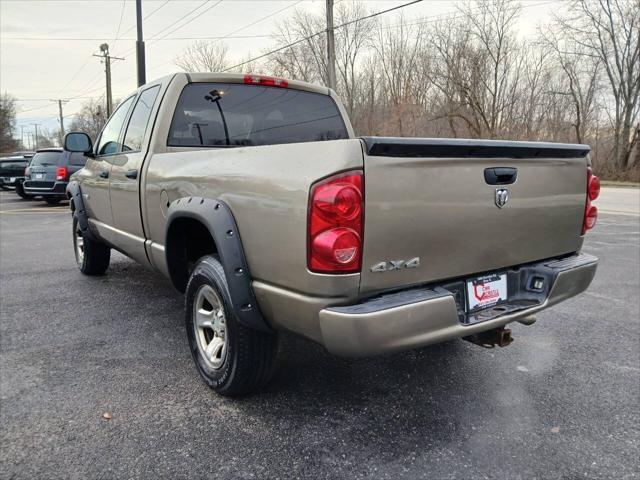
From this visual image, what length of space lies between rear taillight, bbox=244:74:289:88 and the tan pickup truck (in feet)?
1.52

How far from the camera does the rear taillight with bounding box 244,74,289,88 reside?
12.7 feet

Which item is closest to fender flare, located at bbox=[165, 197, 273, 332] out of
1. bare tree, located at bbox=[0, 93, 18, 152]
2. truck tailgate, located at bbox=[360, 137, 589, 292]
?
truck tailgate, located at bbox=[360, 137, 589, 292]

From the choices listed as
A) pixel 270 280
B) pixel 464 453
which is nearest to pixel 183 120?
pixel 270 280

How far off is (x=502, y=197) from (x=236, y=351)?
158 centimetres

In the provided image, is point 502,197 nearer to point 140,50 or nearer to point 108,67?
point 140,50

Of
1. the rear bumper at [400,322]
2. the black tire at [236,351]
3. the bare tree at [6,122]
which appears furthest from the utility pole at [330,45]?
the bare tree at [6,122]

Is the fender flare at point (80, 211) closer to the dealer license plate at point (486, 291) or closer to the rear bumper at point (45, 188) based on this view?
the dealer license plate at point (486, 291)

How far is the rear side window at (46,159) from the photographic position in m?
13.9

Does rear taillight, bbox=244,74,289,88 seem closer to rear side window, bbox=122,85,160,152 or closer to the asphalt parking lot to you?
rear side window, bbox=122,85,160,152

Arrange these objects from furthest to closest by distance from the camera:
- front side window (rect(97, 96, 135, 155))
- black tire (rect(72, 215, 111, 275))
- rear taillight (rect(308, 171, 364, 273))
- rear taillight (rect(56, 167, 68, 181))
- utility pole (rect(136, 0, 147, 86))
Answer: utility pole (rect(136, 0, 147, 86))
rear taillight (rect(56, 167, 68, 181))
black tire (rect(72, 215, 111, 275))
front side window (rect(97, 96, 135, 155))
rear taillight (rect(308, 171, 364, 273))

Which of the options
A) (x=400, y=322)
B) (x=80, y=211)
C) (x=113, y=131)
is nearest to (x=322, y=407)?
(x=400, y=322)

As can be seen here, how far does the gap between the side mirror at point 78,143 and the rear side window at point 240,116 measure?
204 centimetres

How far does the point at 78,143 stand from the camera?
5.09 meters

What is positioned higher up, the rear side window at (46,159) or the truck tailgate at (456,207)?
the rear side window at (46,159)
